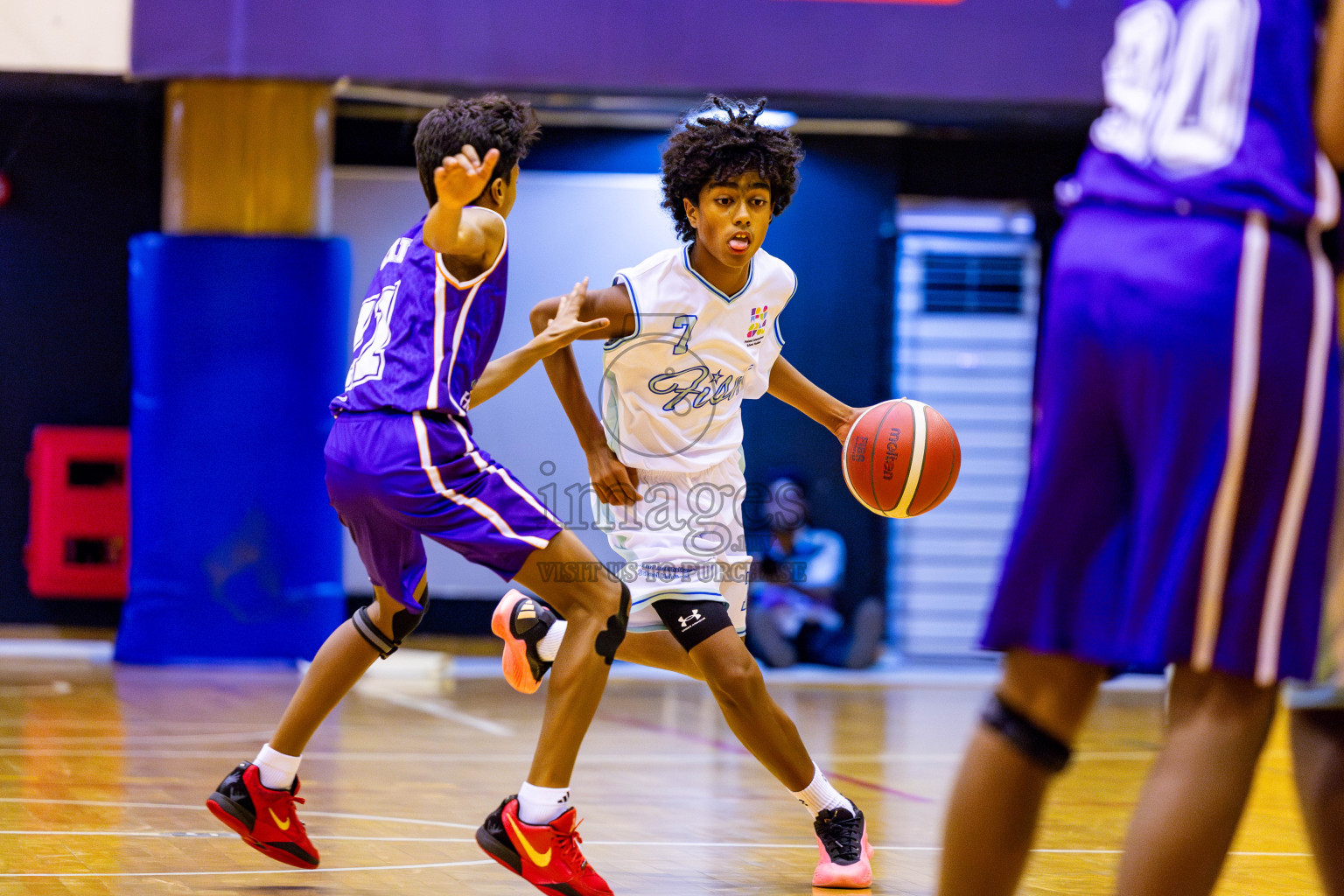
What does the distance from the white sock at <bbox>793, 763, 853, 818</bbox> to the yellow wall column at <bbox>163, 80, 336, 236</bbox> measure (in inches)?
222

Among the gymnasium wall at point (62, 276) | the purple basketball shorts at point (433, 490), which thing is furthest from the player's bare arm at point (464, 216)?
the gymnasium wall at point (62, 276)

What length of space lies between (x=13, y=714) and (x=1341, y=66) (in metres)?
5.81

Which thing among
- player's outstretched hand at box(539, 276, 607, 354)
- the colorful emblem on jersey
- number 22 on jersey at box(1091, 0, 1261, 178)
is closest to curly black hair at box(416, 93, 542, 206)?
player's outstretched hand at box(539, 276, 607, 354)

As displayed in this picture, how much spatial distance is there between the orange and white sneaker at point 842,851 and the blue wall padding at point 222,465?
511cm

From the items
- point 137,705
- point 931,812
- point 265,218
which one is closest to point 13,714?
point 137,705

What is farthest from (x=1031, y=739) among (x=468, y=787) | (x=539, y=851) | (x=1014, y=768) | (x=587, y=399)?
(x=468, y=787)

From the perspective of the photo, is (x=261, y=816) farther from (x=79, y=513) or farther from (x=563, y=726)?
(x=79, y=513)

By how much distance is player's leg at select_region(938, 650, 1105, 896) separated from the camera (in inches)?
71.6

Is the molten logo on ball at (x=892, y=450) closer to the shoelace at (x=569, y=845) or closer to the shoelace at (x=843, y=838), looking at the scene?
the shoelace at (x=843, y=838)

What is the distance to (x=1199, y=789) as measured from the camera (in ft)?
5.59

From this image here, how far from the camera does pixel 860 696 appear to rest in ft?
26.3

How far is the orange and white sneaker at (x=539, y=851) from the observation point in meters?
2.99

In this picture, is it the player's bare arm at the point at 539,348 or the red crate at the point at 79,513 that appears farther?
the red crate at the point at 79,513

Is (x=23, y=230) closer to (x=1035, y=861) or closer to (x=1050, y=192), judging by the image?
(x=1050, y=192)
